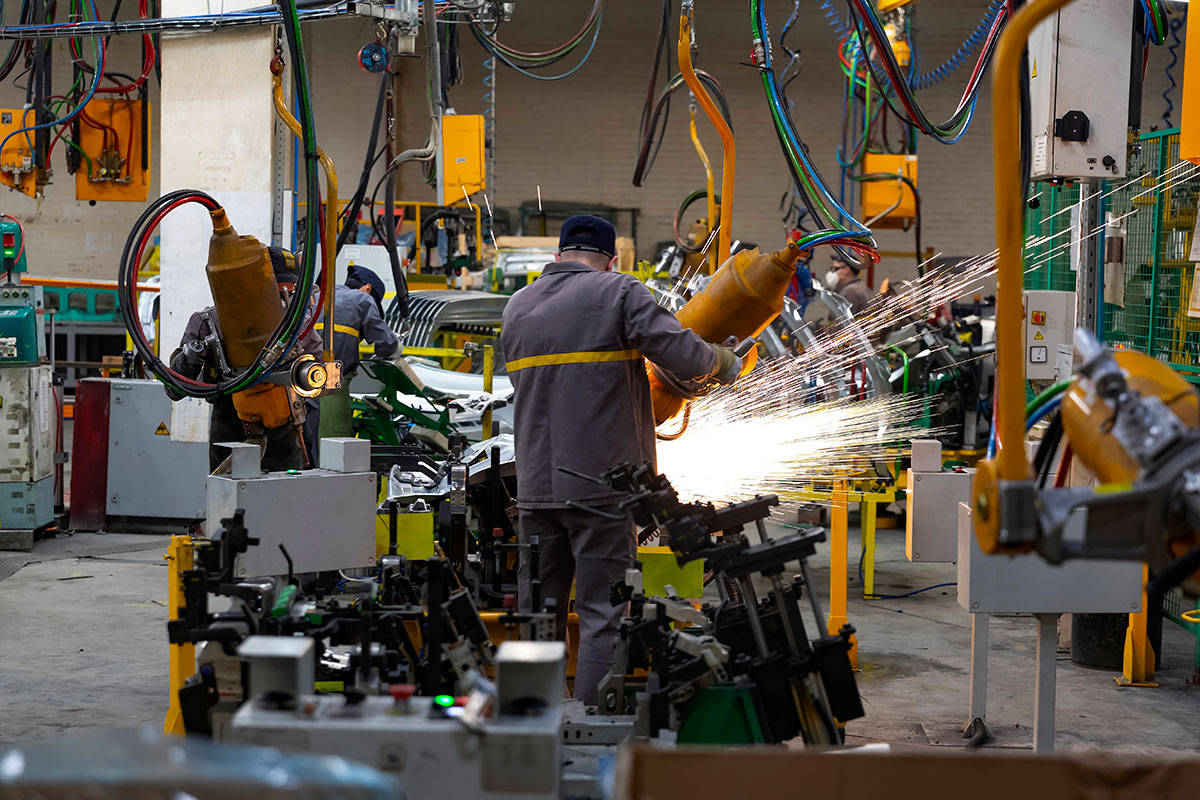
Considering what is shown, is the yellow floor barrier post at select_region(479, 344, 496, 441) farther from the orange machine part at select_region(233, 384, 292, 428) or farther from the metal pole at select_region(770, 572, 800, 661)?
the metal pole at select_region(770, 572, 800, 661)

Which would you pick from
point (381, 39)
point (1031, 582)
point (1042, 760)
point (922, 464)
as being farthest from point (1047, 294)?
point (1042, 760)

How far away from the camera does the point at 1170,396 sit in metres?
1.84

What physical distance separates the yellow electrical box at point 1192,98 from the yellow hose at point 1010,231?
2730mm

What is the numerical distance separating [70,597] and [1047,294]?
5153mm

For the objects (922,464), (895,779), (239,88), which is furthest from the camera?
(239,88)

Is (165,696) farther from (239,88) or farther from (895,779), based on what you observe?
(895,779)

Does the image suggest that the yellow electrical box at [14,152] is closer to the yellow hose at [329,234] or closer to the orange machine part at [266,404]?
the orange machine part at [266,404]

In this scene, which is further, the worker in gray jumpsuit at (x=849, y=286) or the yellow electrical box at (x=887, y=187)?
the yellow electrical box at (x=887, y=187)

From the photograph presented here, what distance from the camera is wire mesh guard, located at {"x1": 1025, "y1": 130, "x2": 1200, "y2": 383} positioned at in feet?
18.5

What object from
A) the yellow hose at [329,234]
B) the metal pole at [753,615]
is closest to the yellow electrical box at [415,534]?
the yellow hose at [329,234]

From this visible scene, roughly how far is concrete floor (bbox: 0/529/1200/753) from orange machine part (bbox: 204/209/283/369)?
4.86 feet

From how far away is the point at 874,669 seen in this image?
5.62 metres

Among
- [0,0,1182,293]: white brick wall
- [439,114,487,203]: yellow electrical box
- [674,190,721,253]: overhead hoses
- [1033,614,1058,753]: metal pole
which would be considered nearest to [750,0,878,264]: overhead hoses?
[1033,614,1058,753]: metal pole

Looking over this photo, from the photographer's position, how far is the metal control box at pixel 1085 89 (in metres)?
4.69
